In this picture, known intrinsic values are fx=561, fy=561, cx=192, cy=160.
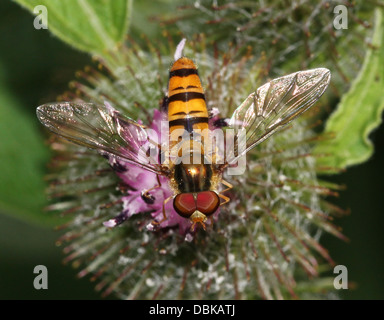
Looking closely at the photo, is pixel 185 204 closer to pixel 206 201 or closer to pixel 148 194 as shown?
pixel 206 201

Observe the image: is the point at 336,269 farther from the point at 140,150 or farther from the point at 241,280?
the point at 140,150

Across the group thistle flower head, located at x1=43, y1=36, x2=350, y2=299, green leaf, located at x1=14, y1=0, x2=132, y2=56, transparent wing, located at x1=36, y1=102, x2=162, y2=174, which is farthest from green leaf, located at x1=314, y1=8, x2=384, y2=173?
green leaf, located at x1=14, y1=0, x2=132, y2=56

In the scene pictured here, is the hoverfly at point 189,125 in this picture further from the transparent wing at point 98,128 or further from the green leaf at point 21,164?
the green leaf at point 21,164

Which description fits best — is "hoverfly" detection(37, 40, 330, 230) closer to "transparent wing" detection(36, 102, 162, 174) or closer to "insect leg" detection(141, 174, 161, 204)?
"transparent wing" detection(36, 102, 162, 174)

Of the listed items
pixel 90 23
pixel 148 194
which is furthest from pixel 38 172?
pixel 148 194

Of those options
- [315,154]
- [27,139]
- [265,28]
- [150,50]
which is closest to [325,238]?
[315,154]

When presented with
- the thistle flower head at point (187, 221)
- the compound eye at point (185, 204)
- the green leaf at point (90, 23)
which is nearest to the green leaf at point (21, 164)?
the thistle flower head at point (187, 221)
